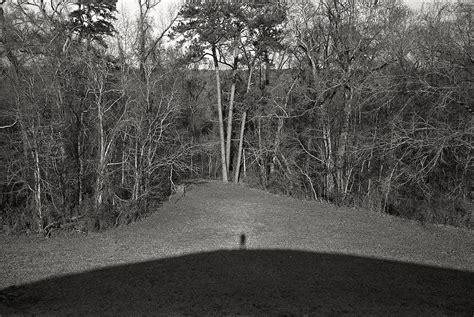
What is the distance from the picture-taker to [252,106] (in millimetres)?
23875

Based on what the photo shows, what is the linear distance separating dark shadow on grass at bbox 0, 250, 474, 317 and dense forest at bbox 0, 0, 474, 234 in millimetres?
4694

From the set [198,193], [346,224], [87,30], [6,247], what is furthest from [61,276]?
[87,30]

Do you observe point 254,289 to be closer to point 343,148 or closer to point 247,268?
point 247,268

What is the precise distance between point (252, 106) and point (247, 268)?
1613 centimetres

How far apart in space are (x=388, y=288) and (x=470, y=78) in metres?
8.53

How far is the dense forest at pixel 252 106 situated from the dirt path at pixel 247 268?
2.14 meters

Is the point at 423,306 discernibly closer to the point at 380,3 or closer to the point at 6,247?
the point at 6,247

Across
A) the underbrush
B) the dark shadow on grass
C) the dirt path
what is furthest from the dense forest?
the dark shadow on grass

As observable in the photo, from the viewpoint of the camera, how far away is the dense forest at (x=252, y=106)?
478 inches

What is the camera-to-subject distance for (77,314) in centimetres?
638

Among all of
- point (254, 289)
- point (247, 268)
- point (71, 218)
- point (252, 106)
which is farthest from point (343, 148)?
point (71, 218)

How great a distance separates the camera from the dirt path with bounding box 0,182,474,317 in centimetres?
680

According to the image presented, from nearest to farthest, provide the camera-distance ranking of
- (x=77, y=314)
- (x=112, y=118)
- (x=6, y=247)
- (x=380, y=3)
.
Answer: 1. (x=77, y=314)
2. (x=6, y=247)
3. (x=112, y=118)
4. (x=380, y=3)

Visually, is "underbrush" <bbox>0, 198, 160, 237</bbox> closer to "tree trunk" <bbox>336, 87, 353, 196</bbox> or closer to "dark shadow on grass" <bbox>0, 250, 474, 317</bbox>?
"dark shadow on grass" <bbox>0, 250, 474, 317</bbox>
